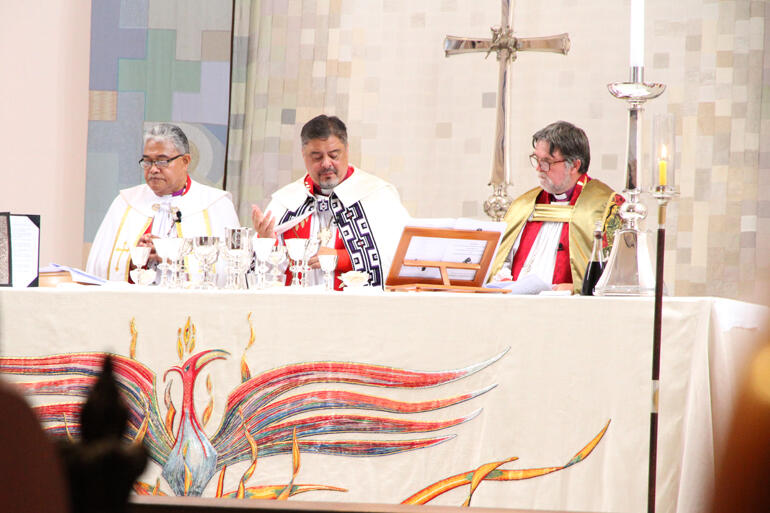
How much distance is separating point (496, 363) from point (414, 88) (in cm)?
338

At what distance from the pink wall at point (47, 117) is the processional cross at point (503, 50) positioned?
99.6 inches

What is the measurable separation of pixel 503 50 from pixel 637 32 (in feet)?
7.83

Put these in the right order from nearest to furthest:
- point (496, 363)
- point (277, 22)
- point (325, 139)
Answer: point (496, 363) → point (325, 139) → point (277, 22)

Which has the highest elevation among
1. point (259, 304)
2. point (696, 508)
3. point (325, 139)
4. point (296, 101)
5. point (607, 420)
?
point (296, 101)

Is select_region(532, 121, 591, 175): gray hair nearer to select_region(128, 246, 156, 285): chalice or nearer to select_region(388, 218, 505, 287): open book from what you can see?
select_region(388, 218, 505, 287): open book

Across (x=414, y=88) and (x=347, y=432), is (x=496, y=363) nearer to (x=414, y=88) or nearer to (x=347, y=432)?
(x=347, y=432)

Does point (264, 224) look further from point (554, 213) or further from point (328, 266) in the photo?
point (554, 213)

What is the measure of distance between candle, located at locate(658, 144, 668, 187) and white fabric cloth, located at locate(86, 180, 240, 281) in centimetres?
270

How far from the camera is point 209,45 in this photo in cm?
561

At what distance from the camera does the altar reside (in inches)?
96.6

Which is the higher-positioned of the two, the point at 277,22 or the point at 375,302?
the point at 277,22

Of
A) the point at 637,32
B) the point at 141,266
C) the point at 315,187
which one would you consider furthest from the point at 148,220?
the point at 637,32

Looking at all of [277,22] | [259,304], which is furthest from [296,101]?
[259,304]

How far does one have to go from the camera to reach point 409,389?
8.27ft
